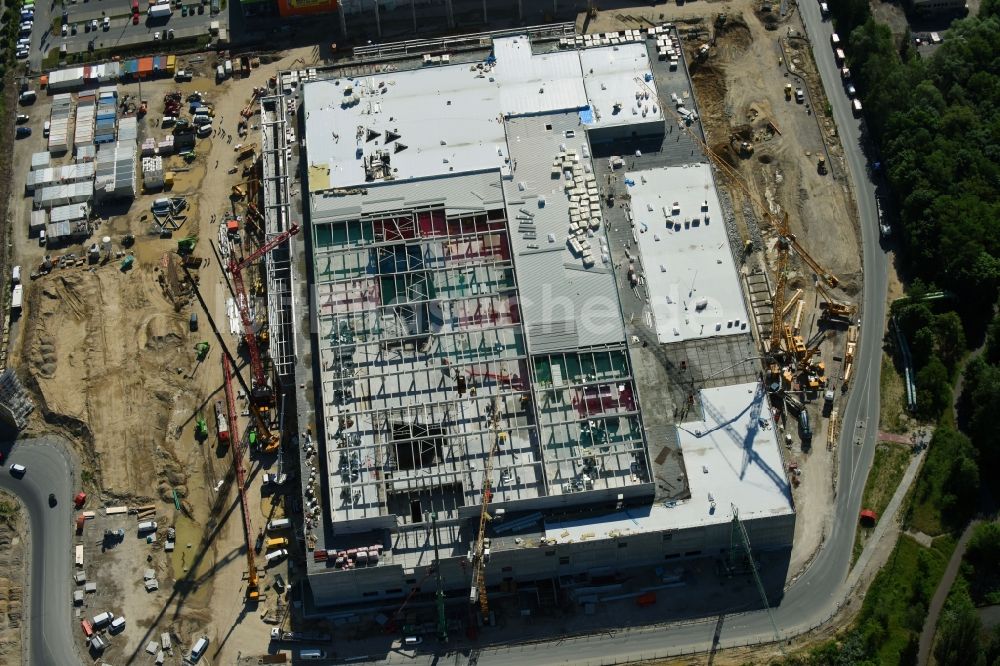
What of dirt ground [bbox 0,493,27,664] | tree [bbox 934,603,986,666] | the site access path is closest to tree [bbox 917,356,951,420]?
the site access path

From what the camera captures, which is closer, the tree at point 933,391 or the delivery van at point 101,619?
the delivery van at point 101,619

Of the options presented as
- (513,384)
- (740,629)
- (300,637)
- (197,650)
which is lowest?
(740,629)

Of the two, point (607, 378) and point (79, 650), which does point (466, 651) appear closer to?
point (607, 378)

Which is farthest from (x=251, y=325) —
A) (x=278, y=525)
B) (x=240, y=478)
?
(x=278, y=525)

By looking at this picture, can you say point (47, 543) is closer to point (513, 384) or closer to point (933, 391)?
point (513, 384)

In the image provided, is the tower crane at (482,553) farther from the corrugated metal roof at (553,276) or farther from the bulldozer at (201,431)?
the bulldozer at (201,431)

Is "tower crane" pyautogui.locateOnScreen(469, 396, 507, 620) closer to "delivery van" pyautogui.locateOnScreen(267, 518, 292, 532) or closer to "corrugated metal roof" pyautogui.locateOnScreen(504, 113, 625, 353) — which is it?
"corrugated metal roof" pyautogui.locateOnScreen(504, 113, 625, 353)

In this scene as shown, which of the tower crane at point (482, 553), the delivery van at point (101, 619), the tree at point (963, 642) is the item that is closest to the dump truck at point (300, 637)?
the tower crane at point (482, 553)
